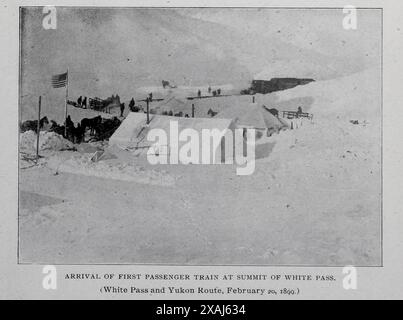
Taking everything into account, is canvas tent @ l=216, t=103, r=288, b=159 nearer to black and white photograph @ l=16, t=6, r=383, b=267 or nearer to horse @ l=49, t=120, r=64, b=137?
black and white photograph @ l=16, t=6, r=383, b=267

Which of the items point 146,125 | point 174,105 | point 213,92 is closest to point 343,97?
point 213,92

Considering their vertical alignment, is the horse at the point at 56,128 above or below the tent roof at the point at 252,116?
below

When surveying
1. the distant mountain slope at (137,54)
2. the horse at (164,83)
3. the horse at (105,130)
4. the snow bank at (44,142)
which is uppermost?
the distant mountain slope at (137,54)

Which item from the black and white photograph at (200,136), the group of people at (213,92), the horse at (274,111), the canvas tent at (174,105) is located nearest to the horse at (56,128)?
the black and white photograph at (200,136)

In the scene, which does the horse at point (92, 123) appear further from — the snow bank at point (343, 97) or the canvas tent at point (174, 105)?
the snow bank at point (343, 97)

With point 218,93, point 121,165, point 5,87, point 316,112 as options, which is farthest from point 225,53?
point 5,87

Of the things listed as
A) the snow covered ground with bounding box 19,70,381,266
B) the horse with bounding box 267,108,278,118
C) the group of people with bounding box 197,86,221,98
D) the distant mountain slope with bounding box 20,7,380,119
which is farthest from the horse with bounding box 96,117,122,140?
the horse with bounding box 267,108,278,118

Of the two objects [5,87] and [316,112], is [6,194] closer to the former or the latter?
[5,87]
